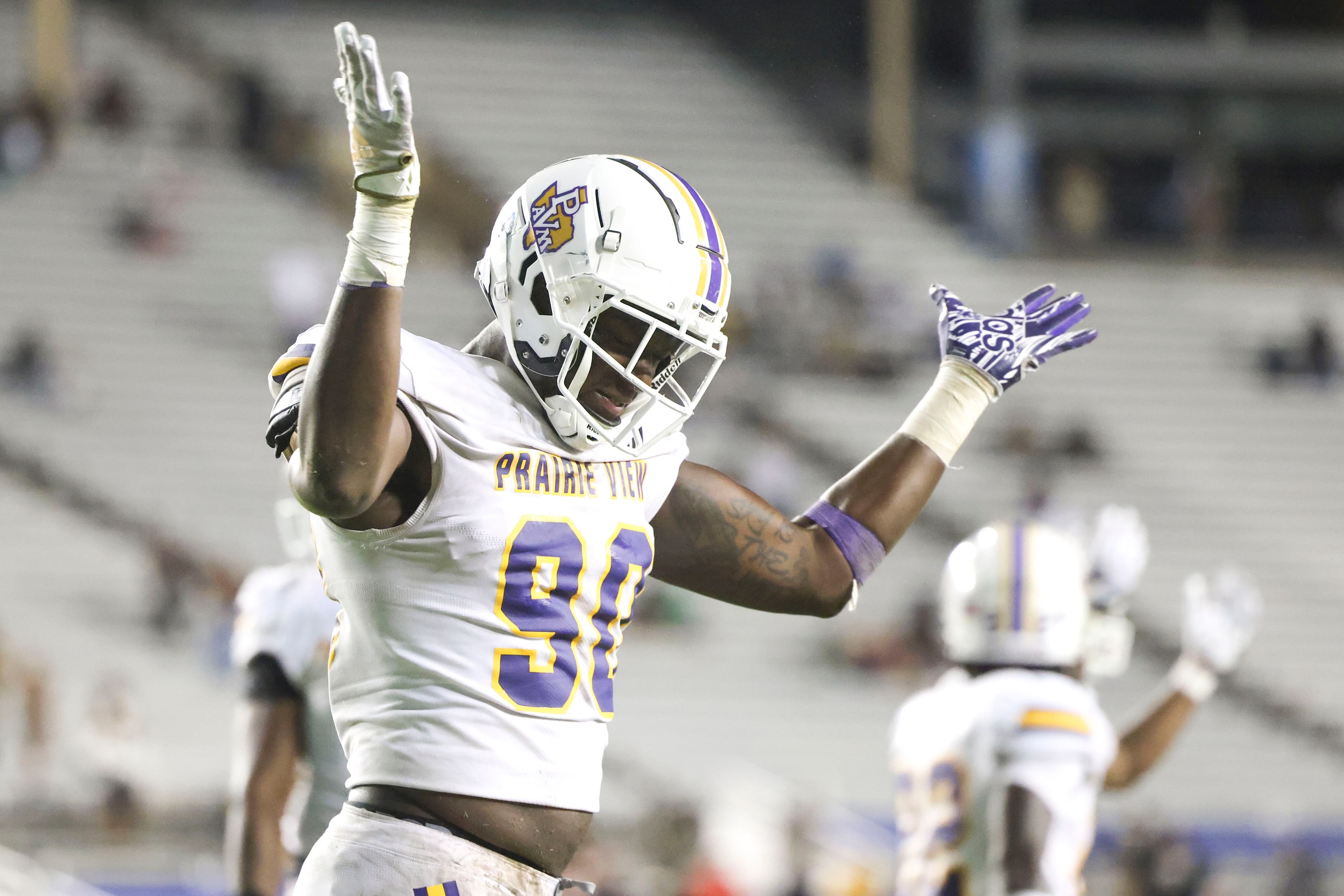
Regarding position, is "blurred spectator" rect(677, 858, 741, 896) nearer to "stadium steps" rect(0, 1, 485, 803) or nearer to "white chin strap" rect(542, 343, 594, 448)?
"stadium steps" rect(0, 1, 485, 803)

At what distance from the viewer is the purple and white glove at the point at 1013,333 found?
10.0ft

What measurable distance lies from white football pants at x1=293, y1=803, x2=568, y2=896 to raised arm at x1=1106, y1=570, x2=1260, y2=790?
240 centimetres

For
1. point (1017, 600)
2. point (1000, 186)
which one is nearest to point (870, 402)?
point (1000, 186)

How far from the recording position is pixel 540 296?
261 centimetres

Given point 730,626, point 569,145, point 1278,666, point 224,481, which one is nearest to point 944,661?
point 730,626

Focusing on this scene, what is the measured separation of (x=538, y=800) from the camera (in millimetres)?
2463

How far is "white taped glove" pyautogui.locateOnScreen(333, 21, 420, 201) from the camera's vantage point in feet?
6.96

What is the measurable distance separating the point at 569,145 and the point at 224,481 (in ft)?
18.9

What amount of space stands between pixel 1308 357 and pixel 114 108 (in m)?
11.8

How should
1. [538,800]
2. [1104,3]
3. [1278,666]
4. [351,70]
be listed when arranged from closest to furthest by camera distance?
[351,70] < [538,800] < [1278,666] < [1104,3]

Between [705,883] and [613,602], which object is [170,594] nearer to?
[705,883]

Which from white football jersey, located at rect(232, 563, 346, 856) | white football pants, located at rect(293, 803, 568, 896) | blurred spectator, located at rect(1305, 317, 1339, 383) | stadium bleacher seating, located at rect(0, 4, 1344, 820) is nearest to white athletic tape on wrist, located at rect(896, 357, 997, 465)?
white football pants, located at rect(293, 803, 568, 896)

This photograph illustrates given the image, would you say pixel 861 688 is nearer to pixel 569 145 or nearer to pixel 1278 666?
pixel 1278 666

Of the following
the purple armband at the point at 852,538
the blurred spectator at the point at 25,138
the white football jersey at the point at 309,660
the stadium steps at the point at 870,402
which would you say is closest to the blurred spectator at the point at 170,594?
the stadium steps at the point at 870,402
